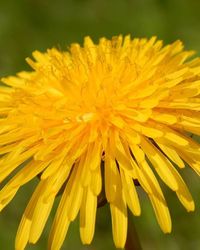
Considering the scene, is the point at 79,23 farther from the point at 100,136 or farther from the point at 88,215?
the point at 88,215

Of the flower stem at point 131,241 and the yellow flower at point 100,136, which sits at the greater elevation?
the yellow flower at point 100,136

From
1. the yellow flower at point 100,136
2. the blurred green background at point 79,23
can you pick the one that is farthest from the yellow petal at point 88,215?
the blurred green background at point 79,23

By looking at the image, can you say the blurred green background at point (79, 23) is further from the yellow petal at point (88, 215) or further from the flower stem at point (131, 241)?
the yellow petal at point (88, 215)

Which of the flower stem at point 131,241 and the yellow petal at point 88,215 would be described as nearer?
the yellow petal at point 88,215

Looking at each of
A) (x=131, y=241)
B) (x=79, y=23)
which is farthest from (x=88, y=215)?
(x=79, y=23)

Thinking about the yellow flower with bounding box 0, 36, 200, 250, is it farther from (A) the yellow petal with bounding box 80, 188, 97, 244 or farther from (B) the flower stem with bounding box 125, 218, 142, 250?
(B) the flower stem with bounding box 125, 218, 142, 250

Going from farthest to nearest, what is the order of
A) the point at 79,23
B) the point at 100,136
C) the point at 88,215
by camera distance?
the point at 79,23, the point at 100,136, the point at 88,215

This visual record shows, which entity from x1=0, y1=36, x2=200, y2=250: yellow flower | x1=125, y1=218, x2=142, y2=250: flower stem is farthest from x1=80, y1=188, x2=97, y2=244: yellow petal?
x1=125, y1=218, x2=142, y2=250: flower stem

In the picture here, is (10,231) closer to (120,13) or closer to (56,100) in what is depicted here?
(56,100)
